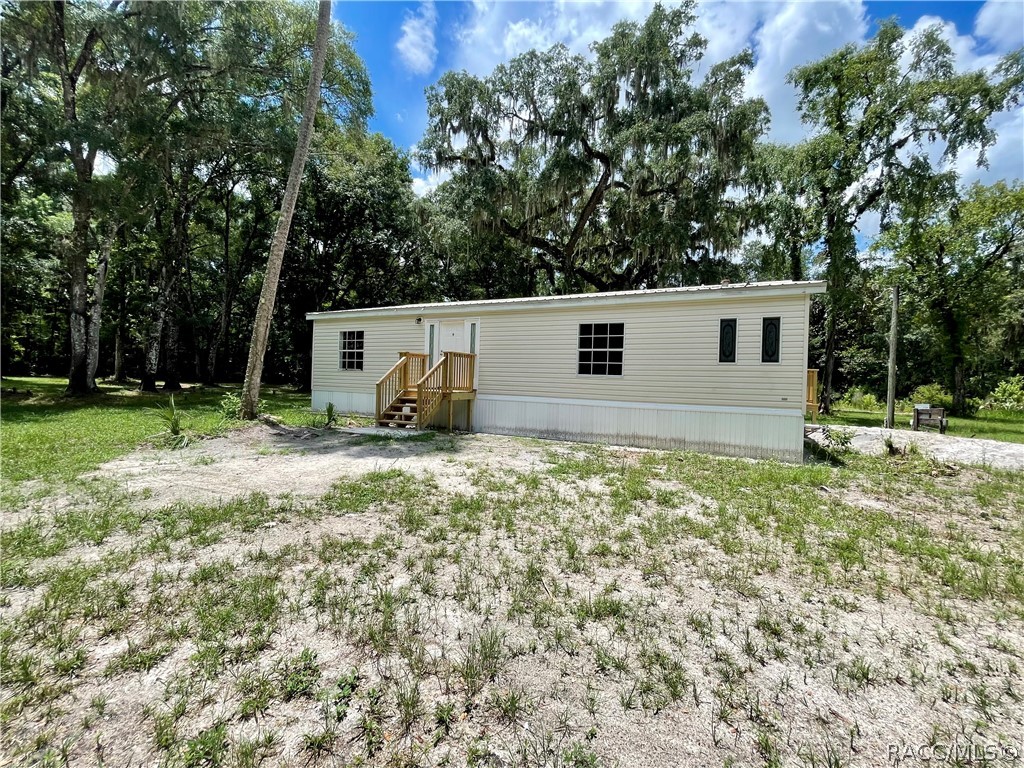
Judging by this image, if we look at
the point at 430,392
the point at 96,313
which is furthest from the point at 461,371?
the point at 96,313

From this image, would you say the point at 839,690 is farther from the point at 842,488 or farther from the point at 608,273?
the point at 608,273

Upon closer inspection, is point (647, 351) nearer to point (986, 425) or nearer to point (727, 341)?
point (727, 341)

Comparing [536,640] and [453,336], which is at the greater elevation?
[453,336]

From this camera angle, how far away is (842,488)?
574 cm

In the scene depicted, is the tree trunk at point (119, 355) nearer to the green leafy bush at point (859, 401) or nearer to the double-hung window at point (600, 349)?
the double-hung window at point (600, 349)

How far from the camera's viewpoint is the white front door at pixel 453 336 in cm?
1064

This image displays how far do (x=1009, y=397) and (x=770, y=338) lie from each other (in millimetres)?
19459

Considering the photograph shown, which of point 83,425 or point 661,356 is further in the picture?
point 83,425

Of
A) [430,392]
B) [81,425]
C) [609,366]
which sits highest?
[609,366]

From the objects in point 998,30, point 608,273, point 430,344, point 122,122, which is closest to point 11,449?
A: point 430,344

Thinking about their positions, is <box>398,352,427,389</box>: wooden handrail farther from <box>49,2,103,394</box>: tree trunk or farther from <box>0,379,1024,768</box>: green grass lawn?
<box>49,2,103,394</box>: tree trunk

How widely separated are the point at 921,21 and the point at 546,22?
11.6m

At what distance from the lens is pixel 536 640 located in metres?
2.43

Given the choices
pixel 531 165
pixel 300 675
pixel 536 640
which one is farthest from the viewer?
pixel 531 165
